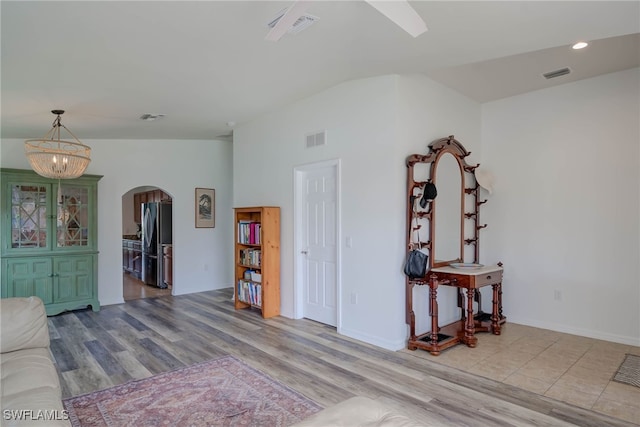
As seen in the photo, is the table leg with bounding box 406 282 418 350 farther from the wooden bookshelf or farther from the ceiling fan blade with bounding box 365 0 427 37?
the ceiling fan blade with bounding box 365 0 427 37

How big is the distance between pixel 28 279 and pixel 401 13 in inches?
222

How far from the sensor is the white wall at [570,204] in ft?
13.2

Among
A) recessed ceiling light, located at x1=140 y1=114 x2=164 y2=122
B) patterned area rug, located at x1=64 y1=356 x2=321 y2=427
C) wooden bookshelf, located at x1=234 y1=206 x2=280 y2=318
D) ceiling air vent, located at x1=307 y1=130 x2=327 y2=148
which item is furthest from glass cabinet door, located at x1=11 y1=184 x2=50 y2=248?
ceiling air vent, located at x1=307 y1=130 x2=327 y2=148

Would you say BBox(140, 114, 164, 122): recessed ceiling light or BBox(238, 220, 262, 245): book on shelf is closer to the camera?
BBox(140, 114, 164, 122): recessed ceiling light

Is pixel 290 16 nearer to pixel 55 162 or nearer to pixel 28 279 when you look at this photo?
pixel 55 162

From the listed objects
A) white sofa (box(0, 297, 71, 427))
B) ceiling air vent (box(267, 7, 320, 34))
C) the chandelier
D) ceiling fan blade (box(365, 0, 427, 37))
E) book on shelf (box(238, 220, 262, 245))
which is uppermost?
ceiling air vent (box(267, 7, 320, 34))

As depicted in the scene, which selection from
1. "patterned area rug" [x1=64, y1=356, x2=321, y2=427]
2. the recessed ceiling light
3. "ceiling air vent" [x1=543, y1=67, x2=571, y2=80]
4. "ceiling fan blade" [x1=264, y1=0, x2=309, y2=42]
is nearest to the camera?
"ceiling fan blade" [x1=264, y1=0, x2=309, y2=42]

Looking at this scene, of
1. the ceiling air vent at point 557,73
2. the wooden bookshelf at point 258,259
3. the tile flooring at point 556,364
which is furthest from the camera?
the wooden bookshelf at point 258,259

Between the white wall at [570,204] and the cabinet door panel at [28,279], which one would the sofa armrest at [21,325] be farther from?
the white wall at [570,204]

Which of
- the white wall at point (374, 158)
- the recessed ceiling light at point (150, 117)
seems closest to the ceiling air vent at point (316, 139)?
the white wall at point (374, 158)

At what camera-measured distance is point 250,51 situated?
313cm

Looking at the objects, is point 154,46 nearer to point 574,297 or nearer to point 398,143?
point 398,143

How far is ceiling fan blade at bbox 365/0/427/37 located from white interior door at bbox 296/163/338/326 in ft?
7.84

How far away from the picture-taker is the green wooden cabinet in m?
4.94
